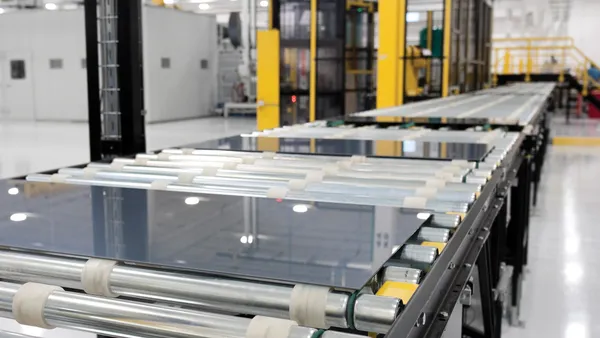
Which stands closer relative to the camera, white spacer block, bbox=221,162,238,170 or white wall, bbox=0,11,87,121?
white spacer block, bbox=221,162,238,170

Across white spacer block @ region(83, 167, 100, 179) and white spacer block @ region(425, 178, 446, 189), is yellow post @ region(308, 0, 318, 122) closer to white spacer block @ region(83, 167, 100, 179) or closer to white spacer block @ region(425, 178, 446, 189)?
white spacer block @ region(83, 167, 100, 179)

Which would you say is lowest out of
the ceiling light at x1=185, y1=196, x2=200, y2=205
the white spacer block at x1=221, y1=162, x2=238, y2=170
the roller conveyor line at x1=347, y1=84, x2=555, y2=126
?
the ceiling light at x1=185, y1=196, x2=200, y2=205

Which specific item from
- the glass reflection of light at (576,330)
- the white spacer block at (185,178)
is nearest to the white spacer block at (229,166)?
the white spacer block at (185,178)

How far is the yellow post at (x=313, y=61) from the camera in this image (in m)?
10.9

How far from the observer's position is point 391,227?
1.42 metres

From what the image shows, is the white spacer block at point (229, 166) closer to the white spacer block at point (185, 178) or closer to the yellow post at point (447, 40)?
the white spacer block at point (185, 178)

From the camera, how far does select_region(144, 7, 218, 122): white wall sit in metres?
17.6

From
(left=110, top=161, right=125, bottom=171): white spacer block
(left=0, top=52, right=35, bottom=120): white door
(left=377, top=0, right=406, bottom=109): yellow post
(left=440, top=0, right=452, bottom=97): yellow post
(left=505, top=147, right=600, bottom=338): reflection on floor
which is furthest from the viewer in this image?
(left=0, top=52, right=35, bottom=120): white door

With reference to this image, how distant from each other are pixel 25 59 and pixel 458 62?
45.4 ft

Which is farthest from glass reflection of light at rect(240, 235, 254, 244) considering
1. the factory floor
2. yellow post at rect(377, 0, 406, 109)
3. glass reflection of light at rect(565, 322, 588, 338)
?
yellow post at rect(377, 0, 406, 109)

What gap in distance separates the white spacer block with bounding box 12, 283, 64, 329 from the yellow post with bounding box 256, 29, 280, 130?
10124 millimetres

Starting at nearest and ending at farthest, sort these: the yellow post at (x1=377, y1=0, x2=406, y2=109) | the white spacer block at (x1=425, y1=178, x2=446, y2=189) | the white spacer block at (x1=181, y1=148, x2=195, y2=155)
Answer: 1. the white spacer block at (x1=425, y1=178, x2=446, y2=189)
2. the white spacer block at (x1=181, y1=148, x2=195, y2=155)
3. the yellow post at (x1=377, y1=0, x2=406, y2=109)

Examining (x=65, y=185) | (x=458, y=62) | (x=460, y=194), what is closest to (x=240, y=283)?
(x=460, y=194)

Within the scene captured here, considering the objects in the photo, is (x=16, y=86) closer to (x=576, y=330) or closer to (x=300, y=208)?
A: (x=576, y=330)
